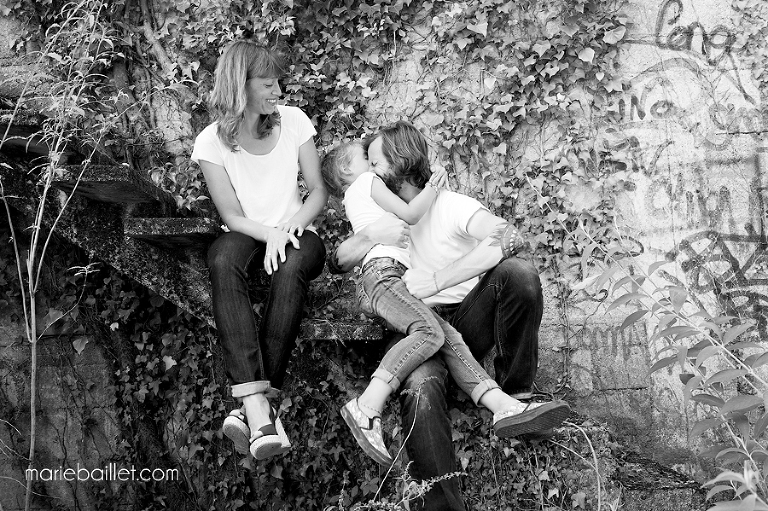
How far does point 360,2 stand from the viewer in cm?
436

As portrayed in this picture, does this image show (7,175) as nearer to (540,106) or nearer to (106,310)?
(106,310)

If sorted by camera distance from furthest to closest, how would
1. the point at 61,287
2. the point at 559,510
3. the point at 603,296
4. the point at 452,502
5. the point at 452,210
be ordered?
1. the point at 61,287
2. the point at 603,296
3. the point at 452,210
4. the point at 559,510
5. the point at 452,502

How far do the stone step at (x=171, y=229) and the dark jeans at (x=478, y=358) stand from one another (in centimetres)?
109

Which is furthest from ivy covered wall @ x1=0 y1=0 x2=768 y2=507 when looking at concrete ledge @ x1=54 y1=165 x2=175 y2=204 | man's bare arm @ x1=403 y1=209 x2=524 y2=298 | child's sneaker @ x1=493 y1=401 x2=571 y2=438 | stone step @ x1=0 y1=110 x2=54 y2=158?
child's sneaker @ x1=493 y1=401 x2=571 y2=438

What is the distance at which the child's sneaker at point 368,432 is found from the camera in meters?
2.97

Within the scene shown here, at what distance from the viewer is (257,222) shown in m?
3.53

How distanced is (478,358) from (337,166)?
1.15 metres

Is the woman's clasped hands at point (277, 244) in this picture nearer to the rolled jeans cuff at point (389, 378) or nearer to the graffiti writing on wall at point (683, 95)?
the rolled jeans cuff at point (389, 378)

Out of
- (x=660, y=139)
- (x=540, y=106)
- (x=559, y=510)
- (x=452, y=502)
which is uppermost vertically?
(x=540, y=106)

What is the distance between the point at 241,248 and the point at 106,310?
4.42 ft

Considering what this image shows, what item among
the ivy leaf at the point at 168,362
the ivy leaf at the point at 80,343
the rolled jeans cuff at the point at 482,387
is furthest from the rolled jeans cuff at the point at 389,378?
the ivy leaf at the point at 80,343

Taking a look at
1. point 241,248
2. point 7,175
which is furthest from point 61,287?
point 241,248

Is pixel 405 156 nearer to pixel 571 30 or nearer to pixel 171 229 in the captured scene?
pixel 171 229

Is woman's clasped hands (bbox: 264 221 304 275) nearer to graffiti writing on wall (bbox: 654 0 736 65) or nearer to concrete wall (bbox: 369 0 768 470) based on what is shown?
concrete wall (bbox: 369 0 768 470)
